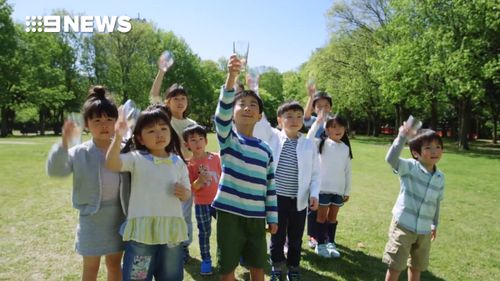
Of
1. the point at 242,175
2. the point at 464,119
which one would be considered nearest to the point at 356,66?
the point at 464,119

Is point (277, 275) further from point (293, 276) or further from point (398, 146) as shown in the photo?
point (398, 146)

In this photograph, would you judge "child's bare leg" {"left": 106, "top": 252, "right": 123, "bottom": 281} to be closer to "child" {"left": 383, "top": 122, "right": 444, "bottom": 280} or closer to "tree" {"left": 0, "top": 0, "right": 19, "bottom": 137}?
"child" {"left": 383, "top": 122, "right": 444, "bottom": 280}

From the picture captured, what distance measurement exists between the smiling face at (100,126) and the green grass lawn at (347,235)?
2.14 meters

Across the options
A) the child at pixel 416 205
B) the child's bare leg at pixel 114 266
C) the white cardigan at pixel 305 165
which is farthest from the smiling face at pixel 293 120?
the child's bare leg at pixel 114 266

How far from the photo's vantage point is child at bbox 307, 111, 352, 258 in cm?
525

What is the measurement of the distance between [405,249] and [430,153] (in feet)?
3.15

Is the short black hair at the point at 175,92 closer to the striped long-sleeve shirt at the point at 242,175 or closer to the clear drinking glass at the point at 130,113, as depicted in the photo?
the striped long-sleeve shirt at the point at 242,175

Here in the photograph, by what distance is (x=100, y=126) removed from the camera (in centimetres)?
300

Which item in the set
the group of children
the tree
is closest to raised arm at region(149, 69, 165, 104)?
the group of children

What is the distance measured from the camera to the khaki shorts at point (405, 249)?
376cm

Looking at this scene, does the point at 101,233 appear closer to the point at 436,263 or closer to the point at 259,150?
the point at 259,150

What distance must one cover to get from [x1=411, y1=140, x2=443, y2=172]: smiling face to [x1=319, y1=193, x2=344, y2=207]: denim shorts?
165 cm

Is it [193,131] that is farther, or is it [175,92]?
[175,92]

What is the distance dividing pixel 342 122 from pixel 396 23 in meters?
26.6
